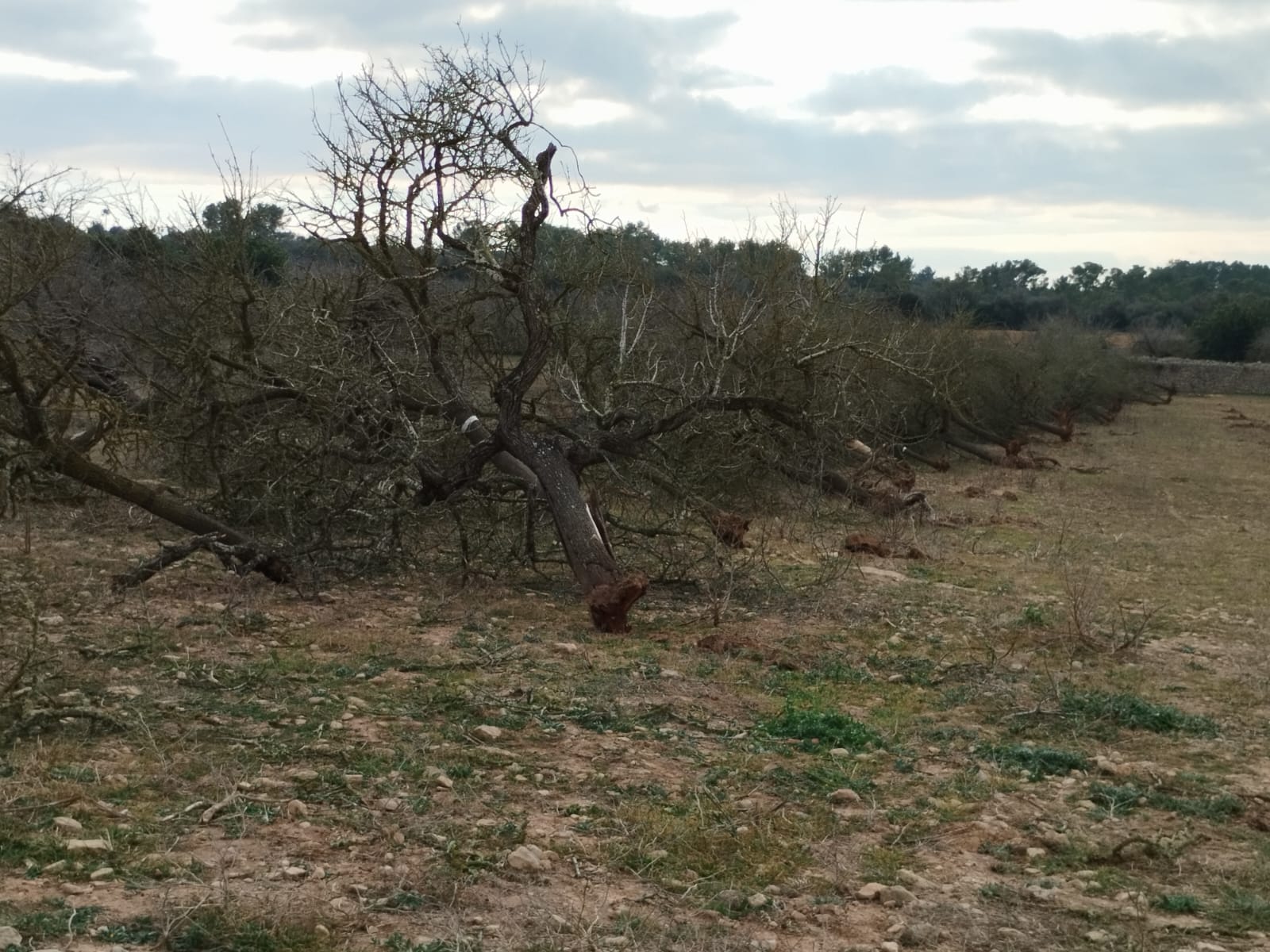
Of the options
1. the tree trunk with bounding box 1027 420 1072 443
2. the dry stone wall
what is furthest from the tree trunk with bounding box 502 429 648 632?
the dry stone wall

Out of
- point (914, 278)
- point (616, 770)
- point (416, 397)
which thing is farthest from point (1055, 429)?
point (914, 278)

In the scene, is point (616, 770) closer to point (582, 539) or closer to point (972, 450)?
point (582, 539)

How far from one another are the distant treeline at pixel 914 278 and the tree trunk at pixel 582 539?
1.86m

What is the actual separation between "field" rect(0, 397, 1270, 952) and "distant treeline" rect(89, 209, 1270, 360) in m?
3.80

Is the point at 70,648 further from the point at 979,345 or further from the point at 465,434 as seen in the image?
the point at 979,345

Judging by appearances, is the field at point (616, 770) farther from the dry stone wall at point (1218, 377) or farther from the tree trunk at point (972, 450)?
the dry stone wall at point (1218, 377)

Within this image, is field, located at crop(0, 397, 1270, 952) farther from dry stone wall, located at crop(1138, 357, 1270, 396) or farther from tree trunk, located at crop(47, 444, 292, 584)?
dry stone wall, located at crop(1138, 357, 1270, 396)

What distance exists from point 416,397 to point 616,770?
5212 mm

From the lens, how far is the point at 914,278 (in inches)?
2511

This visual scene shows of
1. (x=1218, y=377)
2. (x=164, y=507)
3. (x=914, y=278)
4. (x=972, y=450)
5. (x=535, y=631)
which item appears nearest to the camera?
(x=535, y=631)

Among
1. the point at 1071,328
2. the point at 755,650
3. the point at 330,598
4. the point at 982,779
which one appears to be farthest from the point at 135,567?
the point at 1071,328

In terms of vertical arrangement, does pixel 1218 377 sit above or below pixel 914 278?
below

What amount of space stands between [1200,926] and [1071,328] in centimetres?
3574

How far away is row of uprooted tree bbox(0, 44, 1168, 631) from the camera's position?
8.30 meters
